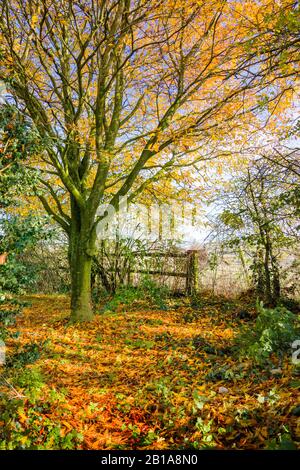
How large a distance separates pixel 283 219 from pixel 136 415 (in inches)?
220

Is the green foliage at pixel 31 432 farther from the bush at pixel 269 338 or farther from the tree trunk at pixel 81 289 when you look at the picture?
the tree trunk at pixel 81 289

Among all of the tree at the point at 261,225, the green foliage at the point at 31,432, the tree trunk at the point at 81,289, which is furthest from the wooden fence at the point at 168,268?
the green foliage at the point at 31,432

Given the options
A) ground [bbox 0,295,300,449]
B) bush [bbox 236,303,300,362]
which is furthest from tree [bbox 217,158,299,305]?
bush [bbox 236,303,300,362]

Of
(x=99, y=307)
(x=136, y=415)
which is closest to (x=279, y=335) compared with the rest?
(x=136, y=415)

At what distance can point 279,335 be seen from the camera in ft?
14.6

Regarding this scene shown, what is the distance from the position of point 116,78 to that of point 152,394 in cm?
656

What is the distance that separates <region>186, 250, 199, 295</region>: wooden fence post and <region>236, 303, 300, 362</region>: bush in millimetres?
4612

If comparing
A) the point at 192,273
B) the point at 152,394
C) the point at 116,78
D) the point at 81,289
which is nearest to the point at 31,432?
the point at 152,394

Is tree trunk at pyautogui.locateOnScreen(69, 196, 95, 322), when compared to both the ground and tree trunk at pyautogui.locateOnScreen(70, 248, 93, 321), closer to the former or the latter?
tree trunk at pyautogui.locateOnScreen(70, 248, 93, 321)

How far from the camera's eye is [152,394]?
3611mm

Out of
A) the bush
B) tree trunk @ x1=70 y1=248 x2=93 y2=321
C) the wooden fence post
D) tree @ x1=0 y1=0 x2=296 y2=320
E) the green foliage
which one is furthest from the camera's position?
the wooden fence post

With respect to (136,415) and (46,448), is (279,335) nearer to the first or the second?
(136,415)

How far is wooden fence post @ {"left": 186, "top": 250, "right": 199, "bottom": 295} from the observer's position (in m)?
9.55

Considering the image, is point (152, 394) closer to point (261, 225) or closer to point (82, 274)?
point (82, 274)
